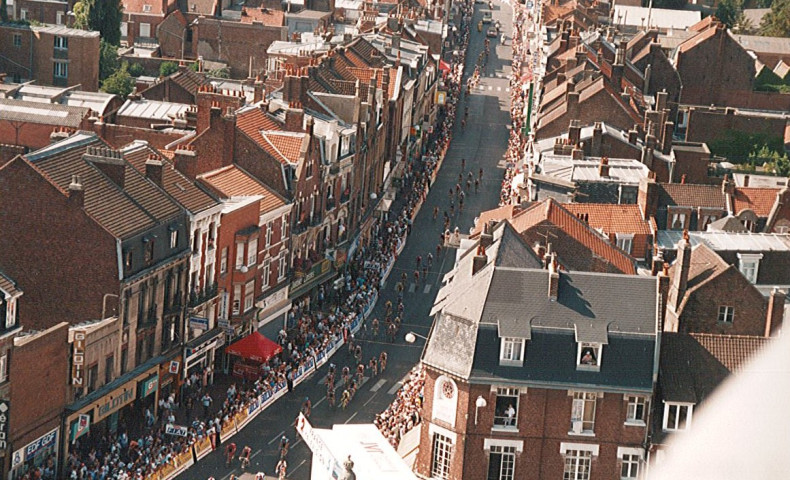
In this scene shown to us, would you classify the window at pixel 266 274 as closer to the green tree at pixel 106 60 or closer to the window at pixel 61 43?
the window at pixel 61 43

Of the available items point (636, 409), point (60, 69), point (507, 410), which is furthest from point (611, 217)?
point (60, 69)

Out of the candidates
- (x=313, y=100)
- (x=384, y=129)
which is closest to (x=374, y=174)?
(x=384, y=129)

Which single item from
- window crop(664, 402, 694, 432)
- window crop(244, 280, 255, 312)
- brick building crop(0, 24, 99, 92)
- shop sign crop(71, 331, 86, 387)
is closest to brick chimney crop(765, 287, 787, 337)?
window crop(664, 402, 694, 432)

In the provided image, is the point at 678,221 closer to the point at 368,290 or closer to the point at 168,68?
the point at 368,290

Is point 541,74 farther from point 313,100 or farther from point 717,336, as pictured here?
point 717,336

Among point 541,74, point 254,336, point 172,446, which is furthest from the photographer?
point 541,74

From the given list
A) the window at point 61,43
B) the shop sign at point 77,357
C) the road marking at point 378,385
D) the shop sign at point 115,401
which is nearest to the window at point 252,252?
the road marking at point 378,385
